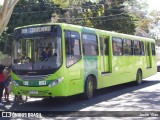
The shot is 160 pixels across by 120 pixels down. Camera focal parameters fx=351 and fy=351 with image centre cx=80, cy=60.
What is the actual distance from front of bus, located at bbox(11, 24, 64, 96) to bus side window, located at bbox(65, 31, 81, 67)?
37 centimetres

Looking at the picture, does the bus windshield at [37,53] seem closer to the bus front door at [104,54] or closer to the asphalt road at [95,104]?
the asphalt road at [95,104]

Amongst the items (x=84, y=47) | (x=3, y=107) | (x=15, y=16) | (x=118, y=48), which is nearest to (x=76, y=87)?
(x=84, y=47)

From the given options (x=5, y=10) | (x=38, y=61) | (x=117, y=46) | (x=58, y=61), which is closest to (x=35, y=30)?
(x=38, y=61)

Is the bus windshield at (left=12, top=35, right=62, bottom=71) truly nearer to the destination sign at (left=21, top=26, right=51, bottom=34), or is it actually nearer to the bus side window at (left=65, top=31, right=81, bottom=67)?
the destination sign at (left=21, top=26, right=51, bottom=34)

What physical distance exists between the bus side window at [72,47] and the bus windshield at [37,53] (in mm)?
414

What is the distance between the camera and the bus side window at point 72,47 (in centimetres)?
1175

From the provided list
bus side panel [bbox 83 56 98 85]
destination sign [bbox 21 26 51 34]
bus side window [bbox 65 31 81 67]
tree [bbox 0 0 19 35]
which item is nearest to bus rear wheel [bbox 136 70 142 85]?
bus side panel [bbox 83 56 98 85]

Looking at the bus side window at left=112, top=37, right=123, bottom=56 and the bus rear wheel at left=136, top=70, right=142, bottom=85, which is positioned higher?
the bus side window at left=112, top=37, right=123, bottom=56

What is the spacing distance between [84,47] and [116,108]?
10.0 feet

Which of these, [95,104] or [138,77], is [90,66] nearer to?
[95,104]

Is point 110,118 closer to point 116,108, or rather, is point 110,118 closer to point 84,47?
point 116,108

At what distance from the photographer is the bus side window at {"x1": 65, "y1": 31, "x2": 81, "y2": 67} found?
38.6 feet

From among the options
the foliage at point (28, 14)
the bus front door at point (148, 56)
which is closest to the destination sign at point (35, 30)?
the bus front door at point (148, 56)

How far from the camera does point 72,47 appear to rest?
12055 millimetres
